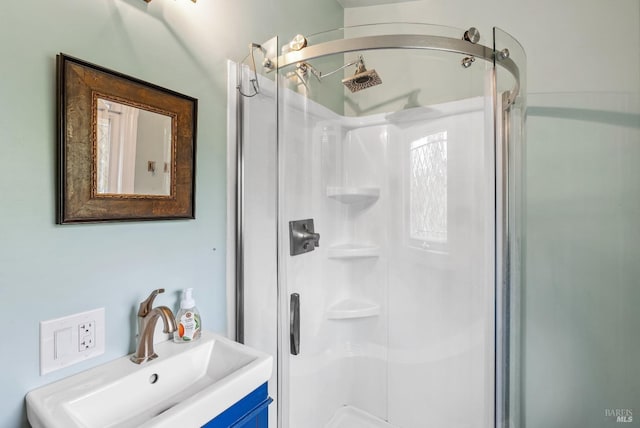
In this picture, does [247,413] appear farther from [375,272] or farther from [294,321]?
[375,272]

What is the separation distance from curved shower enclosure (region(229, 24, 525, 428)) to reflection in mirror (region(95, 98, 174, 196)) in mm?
282

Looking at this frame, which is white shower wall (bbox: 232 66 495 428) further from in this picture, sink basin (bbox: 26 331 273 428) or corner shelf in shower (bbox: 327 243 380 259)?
sink basin (bbox: 26 331 273 428)

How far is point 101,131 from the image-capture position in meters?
0.83

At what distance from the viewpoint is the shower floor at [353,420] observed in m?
1.41

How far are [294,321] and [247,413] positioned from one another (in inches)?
18.2

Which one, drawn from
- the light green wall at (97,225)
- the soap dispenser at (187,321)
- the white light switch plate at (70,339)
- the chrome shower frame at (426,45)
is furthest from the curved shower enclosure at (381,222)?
the white light switch plate at (70,339)

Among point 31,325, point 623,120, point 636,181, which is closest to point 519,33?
point 623,120

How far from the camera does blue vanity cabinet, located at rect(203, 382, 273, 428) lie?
760 millimetres

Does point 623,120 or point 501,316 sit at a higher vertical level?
point 623,120

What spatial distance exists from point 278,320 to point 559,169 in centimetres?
145

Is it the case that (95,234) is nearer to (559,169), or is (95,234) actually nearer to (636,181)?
(559,169)

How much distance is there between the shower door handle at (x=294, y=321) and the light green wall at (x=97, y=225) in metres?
0.27
